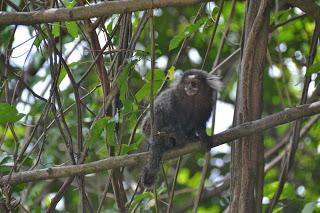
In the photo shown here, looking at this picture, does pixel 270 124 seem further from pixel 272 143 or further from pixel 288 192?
pixel 272 143

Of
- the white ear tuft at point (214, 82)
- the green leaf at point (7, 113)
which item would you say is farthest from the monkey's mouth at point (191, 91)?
the green leaf at point (7, 113)

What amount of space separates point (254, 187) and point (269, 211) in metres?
0.45

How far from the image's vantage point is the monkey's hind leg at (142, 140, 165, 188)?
219 inches

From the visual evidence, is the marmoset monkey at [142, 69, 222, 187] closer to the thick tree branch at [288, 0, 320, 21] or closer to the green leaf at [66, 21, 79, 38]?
the green leaf at [66, 21, 79, 38]

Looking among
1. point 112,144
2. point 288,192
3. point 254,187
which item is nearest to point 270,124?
point 254,187

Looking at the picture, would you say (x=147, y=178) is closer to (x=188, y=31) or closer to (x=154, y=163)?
(x=154, y=163)

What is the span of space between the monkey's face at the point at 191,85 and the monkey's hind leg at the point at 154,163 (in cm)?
91

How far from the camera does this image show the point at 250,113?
5.41 m

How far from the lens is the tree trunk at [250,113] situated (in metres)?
5.31

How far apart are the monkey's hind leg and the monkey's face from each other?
0.91 meters

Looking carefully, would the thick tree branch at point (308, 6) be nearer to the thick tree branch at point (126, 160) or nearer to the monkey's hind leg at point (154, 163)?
the thick tree branch at point (126, 160)

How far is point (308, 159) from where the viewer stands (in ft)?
29.6

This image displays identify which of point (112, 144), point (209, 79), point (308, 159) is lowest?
point (308, 159)

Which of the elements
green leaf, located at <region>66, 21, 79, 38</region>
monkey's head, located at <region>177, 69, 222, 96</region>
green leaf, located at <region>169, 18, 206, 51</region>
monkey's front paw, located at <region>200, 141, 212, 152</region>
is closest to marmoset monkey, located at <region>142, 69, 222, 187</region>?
monkey's head, located at <region>177, 69, 222, 96</region>
